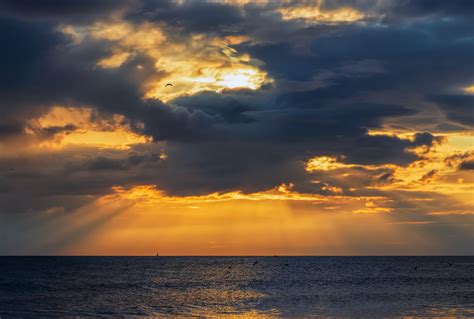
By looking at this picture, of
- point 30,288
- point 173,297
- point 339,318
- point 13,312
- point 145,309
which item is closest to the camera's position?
point 339,318

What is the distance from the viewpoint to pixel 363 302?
7625 cm

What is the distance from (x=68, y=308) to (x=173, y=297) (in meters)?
19.0

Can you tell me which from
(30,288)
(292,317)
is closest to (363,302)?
(292,317)

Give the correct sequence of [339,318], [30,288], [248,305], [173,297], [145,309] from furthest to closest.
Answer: [30,288] → [173,297] → [248,305] → [145,309] → [339,318]

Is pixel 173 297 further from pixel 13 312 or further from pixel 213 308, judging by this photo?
pixel 13 312

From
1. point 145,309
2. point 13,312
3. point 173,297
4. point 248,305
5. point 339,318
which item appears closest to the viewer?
point 339,318

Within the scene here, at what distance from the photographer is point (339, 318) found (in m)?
58.5

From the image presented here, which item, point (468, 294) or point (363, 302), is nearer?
point (363, 302)

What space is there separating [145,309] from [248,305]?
43.9 feet

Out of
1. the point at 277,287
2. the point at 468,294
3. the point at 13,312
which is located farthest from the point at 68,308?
the point at 468,294

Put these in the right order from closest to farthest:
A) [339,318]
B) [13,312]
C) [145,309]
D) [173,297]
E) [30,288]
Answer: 1. [339,318]
2. [13,312]
3. [145,309]
4. [173,297]
5. [30,288]

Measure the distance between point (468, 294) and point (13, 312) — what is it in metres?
65.6

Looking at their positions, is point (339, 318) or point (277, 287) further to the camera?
point (277, 287)

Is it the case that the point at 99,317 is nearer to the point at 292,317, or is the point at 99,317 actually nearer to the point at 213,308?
the point at 213,308
